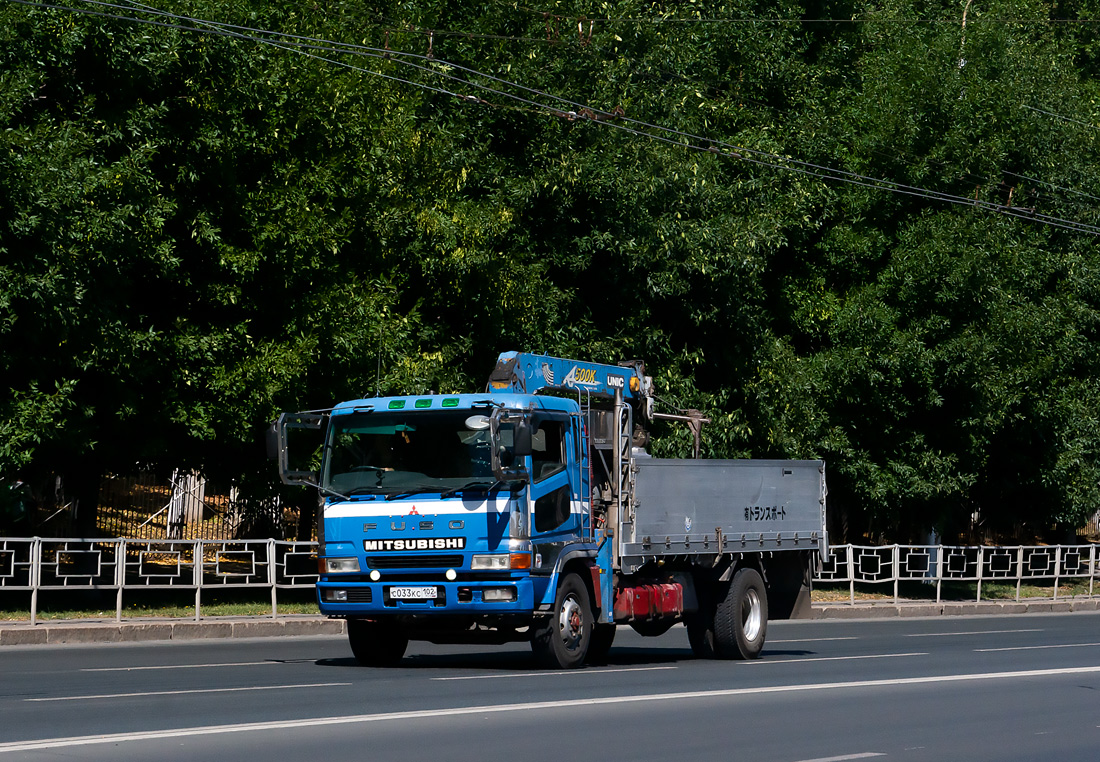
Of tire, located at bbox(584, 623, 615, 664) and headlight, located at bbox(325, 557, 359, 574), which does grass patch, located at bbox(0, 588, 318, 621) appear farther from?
tire, located at bbox(584, 623, 615, 664)

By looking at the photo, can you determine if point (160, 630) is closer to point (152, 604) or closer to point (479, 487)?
point (152, 604)

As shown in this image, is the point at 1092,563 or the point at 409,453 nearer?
the point at 409,453

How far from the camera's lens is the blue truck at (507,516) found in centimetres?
1385

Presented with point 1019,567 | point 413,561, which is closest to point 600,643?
point 413,561

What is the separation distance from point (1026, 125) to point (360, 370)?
1809cm

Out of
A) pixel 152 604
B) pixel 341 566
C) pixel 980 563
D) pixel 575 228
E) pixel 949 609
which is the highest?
pixel 575 228

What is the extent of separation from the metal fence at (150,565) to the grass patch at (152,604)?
0.56m

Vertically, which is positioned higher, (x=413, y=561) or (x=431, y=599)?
(x=413, y=561)

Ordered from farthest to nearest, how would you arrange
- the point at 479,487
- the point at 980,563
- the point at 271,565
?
the point at 980,563 → the point at 271,565 → the point at 479,487

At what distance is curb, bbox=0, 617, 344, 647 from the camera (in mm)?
17453

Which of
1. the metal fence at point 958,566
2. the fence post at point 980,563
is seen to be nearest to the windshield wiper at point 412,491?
the metal fence at point 958,566

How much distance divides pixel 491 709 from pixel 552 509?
3.65 meters

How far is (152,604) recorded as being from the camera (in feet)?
73.1

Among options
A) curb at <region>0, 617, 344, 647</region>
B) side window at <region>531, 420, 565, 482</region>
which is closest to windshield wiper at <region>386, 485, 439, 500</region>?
side window at <region>531, 420, 565, 482</region>
